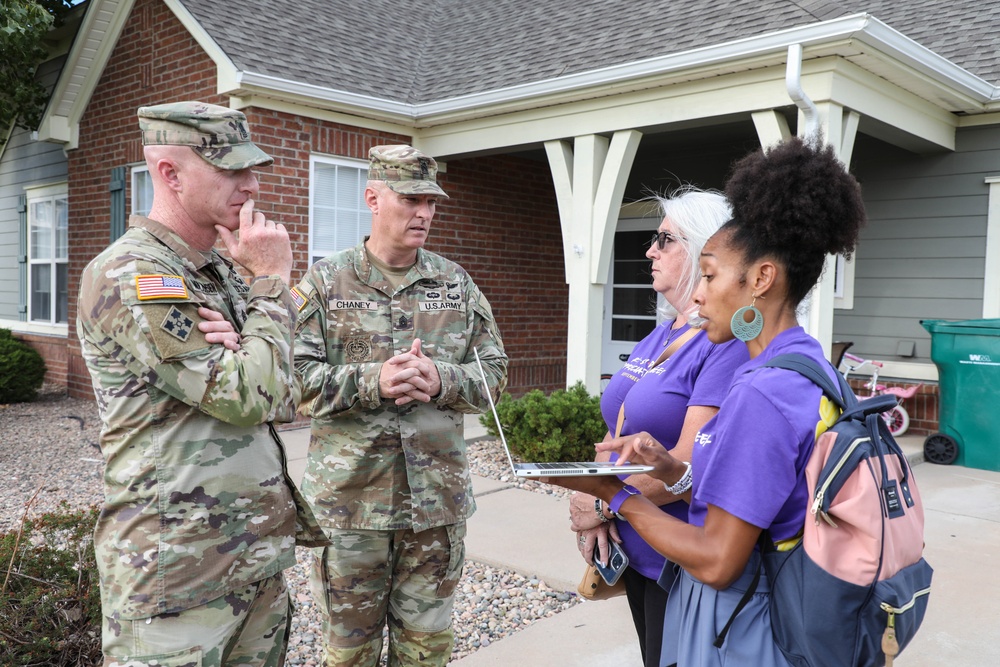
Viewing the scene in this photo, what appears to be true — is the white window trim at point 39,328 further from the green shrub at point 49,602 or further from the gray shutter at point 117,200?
the green shrub at point 49,602

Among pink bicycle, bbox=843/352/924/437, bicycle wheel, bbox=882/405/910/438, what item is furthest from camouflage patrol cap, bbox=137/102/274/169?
bicycle wheel, bbox=882/405/910/438

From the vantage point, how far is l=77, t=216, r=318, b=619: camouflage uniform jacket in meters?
1.68

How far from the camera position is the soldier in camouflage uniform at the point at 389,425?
2.50 m

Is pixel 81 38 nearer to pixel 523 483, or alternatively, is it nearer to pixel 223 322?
pixel 523 483

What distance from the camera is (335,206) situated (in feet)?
25.7

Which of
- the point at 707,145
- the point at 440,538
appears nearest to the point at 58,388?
the point at 707,145

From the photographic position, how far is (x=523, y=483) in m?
6.07

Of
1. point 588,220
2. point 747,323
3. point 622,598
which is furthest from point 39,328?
point 747,323

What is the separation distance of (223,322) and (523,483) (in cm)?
455

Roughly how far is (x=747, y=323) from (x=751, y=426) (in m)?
0.29

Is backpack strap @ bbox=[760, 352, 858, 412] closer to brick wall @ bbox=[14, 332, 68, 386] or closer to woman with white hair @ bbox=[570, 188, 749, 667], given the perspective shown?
woman with white hair @ bbox=[570, 188, 749, 667]

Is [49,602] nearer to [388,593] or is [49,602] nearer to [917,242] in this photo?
[388,593]

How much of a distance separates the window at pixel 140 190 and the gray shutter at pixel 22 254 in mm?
4047

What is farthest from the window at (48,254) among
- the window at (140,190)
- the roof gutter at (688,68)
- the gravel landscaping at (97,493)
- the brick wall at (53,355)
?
the roof gutter at (688,68)
